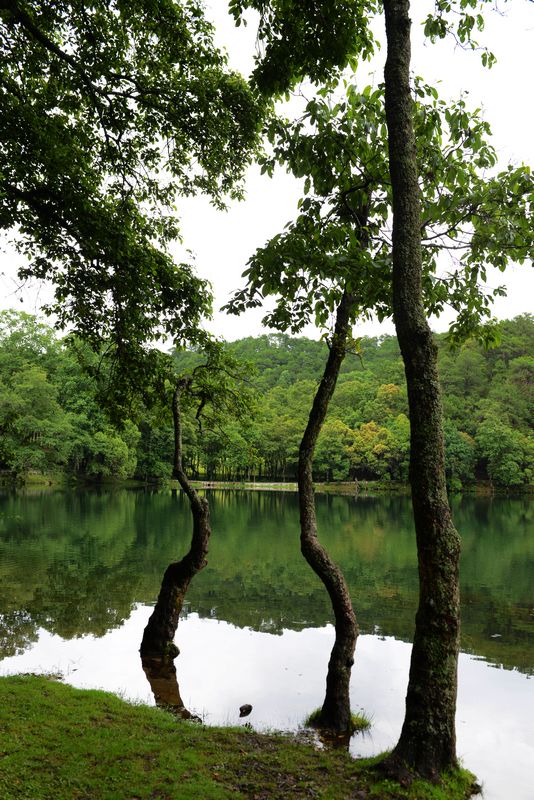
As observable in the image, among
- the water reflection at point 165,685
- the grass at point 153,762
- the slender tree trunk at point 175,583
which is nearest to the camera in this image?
the grass at point 153,762

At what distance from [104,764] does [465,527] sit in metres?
30.5

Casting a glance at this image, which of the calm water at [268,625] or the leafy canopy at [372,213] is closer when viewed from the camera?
the leafy canopy at [372,213]

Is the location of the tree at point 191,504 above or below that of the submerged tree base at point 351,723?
above

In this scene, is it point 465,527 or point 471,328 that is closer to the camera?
point 471,328

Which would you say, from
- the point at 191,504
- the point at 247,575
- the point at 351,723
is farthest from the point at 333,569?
the point at 247,575

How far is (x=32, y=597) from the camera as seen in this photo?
1373 centimetres

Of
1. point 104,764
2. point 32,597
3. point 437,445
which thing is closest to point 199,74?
point 437,445

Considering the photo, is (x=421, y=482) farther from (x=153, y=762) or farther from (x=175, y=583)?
(x=175, y=583)

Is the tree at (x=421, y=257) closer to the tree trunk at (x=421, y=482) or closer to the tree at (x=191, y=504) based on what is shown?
the tree trunk at (x=421, y=482)

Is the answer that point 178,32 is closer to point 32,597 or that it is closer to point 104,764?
point 104,764

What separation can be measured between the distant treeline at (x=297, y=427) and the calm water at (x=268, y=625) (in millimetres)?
20355

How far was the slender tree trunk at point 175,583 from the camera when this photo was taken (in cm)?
983

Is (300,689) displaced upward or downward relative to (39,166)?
downward

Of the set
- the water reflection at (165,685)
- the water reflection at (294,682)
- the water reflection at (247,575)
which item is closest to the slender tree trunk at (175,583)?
the water reflection at (165,685)
